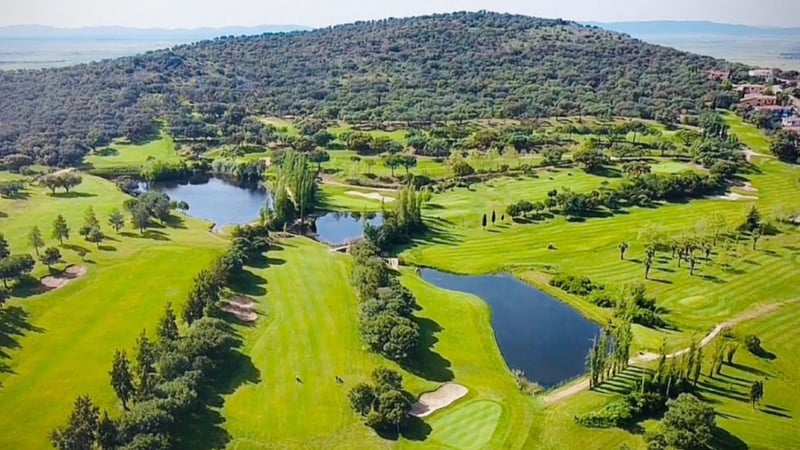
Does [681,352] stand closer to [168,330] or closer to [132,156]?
[168,330]

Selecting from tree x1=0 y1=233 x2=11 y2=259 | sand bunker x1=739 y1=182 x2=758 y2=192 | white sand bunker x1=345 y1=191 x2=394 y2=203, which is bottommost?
white sand bunker x1=345 y1=191 x2=394 y2=203

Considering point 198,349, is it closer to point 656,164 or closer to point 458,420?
point 458,420

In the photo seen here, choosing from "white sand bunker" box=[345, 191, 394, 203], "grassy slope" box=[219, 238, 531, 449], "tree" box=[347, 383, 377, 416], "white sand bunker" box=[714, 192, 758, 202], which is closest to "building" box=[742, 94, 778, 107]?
"white sand bunker" box=[714, 192, 758, 202]

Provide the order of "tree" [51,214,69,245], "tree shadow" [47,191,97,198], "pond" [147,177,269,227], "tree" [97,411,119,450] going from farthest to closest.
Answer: "tree shadow" [47,191,97,198], "pond" [147,177,269,227], "tree" [51,214,69,245], "tree" [97,411,119,450]

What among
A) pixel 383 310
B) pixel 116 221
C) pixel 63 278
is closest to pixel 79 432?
pixel 383 310

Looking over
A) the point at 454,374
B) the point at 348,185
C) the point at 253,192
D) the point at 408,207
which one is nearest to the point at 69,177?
the point at 253,192

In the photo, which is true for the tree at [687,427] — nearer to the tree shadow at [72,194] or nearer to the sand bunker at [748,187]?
the sand bunker at [748,187]

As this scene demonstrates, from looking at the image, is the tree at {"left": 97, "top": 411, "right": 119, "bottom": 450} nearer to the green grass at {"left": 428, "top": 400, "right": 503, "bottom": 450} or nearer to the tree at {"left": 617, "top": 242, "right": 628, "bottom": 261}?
the green grass at {"left": 428, "top": 400, "right": 503, "bottom": 450}
